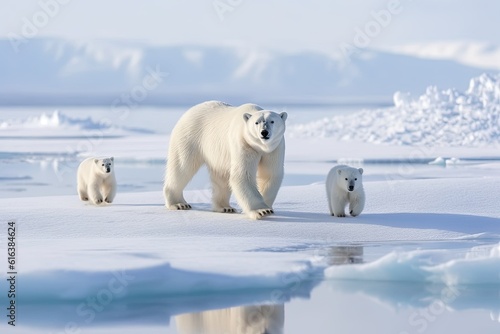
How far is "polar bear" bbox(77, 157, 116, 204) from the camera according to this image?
8.47m

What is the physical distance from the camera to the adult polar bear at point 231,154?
23.2ft

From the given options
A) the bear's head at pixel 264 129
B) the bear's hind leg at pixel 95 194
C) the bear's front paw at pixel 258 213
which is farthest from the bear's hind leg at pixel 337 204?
the bear's hind leg at pixel 95 194

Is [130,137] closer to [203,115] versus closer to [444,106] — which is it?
[444,106]

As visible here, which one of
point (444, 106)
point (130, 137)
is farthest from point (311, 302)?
point (130, 137)

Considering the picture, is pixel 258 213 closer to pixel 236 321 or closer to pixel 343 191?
pixel 343 191

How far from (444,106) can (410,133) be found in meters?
1.71

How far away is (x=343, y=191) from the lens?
7.42 m

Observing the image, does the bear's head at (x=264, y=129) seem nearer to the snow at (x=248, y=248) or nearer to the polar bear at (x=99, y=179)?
the snow at (x=248, y=248)

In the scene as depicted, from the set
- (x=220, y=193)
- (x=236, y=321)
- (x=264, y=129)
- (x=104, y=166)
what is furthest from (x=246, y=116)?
(x=236, y=321)

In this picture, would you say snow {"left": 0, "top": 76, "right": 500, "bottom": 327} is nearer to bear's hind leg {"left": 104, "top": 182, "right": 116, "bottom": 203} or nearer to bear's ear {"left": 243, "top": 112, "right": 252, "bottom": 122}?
bear's hind leg {"left": 104, "top": 182, "right": 116, "bottom": 203}

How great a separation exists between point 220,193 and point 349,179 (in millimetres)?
1174

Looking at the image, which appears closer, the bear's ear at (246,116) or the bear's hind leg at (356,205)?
Result: the bear's ear at (246,116)

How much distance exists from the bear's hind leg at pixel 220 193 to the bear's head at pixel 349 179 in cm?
100

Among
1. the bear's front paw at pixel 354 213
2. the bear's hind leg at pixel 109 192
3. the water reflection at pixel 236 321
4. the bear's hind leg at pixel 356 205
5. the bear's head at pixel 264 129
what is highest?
the bear's hind leg at pixel 109 192
